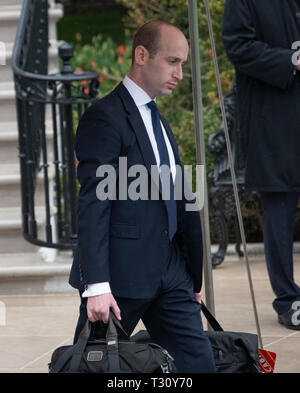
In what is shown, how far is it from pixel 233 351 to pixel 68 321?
2.11 meters

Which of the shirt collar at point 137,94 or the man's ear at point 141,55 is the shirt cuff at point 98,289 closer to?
Result: the shirt collar at point 137,94

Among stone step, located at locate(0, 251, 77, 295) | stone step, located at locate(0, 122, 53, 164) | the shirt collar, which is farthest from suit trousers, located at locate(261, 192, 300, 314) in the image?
stone step, located at locate(0, 122, 53, 164)

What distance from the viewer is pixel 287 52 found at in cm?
572

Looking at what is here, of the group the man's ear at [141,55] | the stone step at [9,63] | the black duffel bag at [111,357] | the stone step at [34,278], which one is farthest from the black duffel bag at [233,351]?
the stone step at [9,63]

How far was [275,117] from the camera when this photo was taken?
5.79 m

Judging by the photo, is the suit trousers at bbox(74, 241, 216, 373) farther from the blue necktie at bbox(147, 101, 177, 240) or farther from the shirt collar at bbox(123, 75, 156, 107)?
the shirt collar at bbox(123, 75, 156, 107)

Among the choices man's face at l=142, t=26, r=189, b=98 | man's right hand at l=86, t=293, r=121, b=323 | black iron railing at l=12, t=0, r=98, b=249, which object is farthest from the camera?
black iron railing at l=12, t=0, r=98, b=249

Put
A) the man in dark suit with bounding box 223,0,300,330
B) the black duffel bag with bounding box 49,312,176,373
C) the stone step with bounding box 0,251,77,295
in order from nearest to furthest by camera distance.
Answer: the black duffel bag with bounding box 49,312,176,373
the man in dark suit with bounding box 223,0,300,330
the stone step with bounding box 0,251,77,295

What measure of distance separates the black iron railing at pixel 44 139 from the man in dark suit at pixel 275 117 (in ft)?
5.19

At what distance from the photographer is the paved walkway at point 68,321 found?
5445 millimetres

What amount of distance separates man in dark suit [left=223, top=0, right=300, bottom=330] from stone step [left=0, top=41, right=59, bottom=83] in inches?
122

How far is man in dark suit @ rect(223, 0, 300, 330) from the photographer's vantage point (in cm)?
574

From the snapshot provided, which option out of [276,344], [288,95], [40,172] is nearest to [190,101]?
[40,172]
